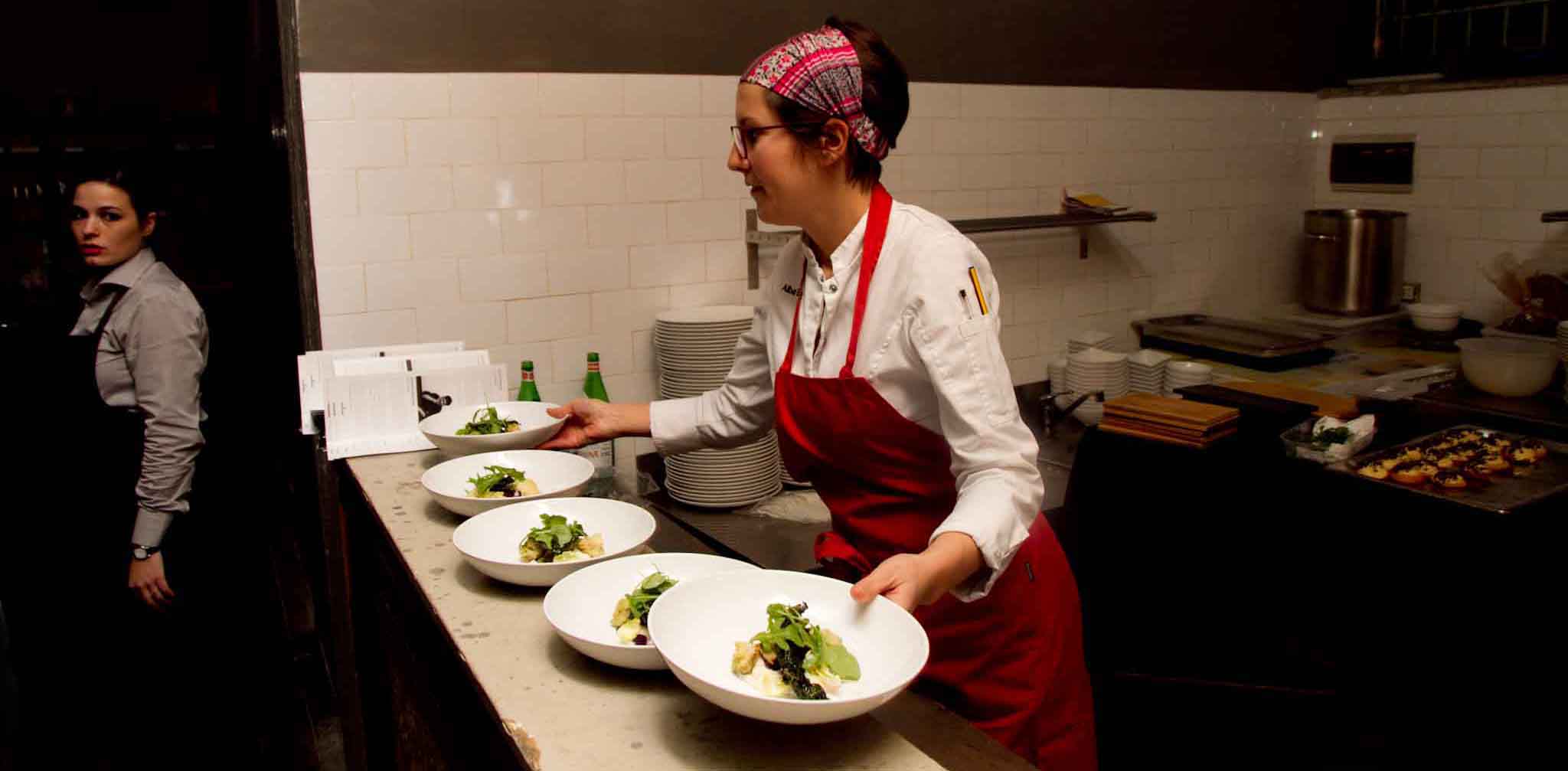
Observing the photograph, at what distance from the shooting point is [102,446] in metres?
3.46

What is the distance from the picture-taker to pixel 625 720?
124 cm

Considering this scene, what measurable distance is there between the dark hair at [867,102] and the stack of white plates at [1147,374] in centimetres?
254

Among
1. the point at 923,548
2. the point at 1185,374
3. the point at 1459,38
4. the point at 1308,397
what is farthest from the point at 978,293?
the point at 1459,38

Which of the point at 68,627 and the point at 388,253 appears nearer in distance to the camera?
the point at 388,253

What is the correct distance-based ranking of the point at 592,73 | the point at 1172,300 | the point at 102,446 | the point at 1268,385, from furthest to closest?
1. the point at 1172,300
2. the point at 1268,385
3. the point at 102,446
4. the point at 592,73

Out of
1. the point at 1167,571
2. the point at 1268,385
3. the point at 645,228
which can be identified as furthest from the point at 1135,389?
the point at 645,228

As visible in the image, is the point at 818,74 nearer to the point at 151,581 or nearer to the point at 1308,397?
the point at 1308,397

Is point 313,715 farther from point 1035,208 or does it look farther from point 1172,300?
point 1172,300

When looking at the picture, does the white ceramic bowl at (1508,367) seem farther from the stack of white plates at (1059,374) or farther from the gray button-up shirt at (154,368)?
the gray button-up shirt at (154,368)

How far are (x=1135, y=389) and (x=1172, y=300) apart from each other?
880 mm

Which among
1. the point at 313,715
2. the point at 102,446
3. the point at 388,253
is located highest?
the point at 388,253

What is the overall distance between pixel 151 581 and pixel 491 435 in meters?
2.15

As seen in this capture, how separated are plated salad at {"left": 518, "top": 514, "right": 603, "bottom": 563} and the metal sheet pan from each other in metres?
3.17

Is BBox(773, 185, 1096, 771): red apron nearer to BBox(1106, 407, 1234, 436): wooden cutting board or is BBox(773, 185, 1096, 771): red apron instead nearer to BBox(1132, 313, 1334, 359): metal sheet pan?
BBox(1106, 407, 1234, 436): wooden cutting board
